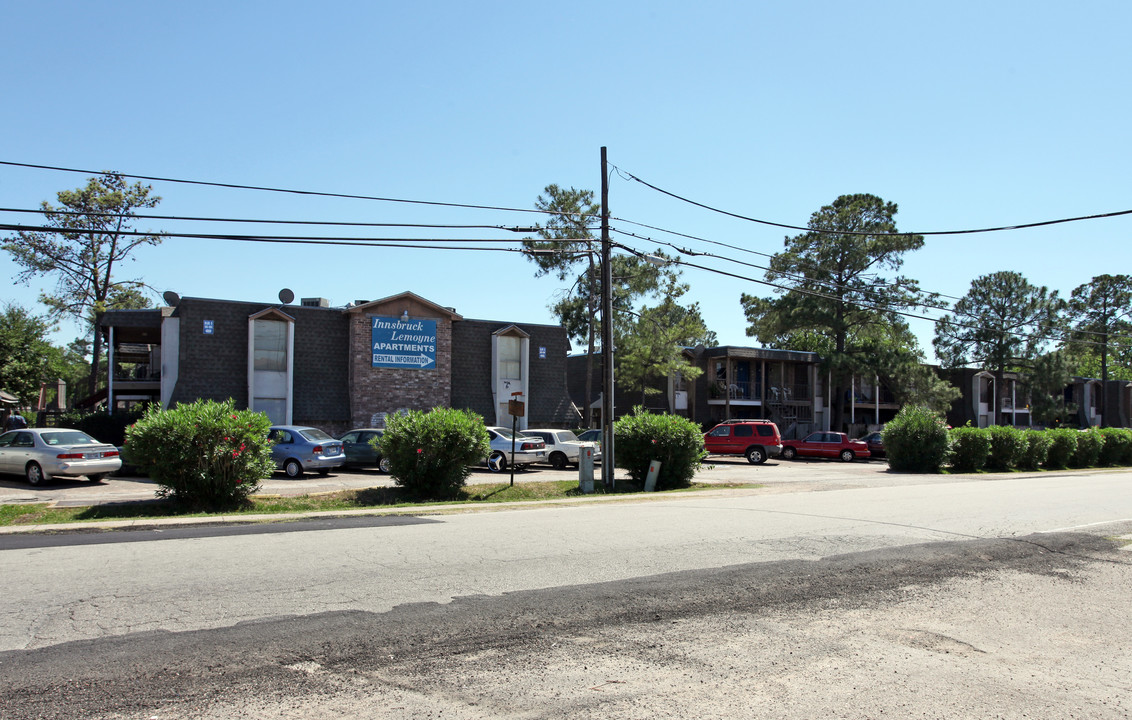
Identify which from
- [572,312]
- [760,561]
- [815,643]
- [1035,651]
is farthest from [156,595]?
[572,312]

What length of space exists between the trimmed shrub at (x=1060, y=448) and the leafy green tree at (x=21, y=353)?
160 feet

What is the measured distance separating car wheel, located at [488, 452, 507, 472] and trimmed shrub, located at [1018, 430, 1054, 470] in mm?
21574

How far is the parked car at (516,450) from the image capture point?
84.7ft

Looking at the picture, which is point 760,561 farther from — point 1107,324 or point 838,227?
point 1107,324

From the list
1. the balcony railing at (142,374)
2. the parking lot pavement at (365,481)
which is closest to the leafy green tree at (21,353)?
the balcony railing at (142,374)

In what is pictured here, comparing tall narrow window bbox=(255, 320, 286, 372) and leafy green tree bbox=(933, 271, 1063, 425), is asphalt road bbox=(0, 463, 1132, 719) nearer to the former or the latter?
tall narrow window bbox=(255, 320, 286, 372)

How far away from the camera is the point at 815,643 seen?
6246mm

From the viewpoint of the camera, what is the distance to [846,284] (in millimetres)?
48438

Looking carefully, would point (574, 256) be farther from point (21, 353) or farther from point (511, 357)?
point (21, 353)

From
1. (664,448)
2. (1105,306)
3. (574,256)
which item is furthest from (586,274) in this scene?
(1105,306)

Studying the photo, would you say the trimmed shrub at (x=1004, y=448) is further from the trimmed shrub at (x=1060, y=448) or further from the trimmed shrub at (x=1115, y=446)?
the trimmed shrub at (x=1115, y=446)

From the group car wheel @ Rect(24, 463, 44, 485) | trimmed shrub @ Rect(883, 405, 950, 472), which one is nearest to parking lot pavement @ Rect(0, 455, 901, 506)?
car wheel @ Rect(24, 463, 44, 485)

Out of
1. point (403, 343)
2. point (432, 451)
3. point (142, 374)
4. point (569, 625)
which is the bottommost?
point (569, 625)

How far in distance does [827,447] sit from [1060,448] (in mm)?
9420
